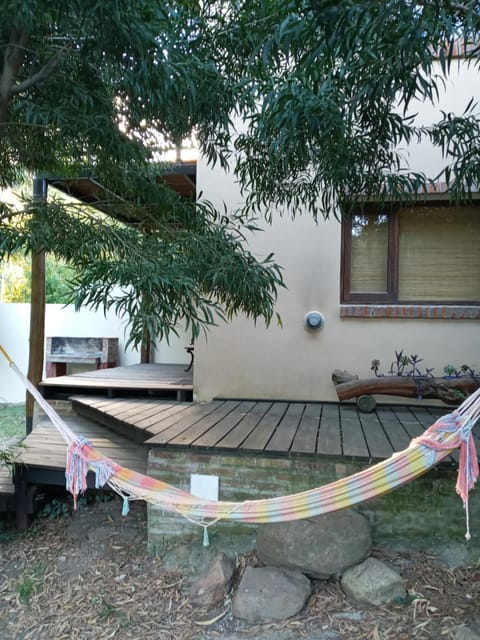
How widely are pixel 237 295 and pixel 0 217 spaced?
1.22m

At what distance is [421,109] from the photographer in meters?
3.55

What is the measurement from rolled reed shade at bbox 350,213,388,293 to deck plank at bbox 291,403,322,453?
110 cm

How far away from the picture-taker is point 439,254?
12.1 ft

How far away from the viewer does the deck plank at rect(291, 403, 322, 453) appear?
93.2 inches

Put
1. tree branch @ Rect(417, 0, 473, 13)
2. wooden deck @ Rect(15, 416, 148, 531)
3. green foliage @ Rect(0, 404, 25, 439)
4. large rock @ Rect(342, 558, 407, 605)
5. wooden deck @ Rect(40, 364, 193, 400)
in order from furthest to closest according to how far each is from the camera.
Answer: green foliage @ Rect(0, 404, 25, 439), wooden deck @ Rect(40, 364, 193, 400), wooden deck @ Rect(15, 416, 148, 531), large rock @ Rect(342, 558, 407, 605), tree branch @ Rect(417, 0, 473, 13)

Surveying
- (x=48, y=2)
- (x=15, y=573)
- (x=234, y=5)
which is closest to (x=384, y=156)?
(x=234, y=5)

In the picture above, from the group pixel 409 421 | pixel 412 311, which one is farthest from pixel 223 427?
pixel 412 311

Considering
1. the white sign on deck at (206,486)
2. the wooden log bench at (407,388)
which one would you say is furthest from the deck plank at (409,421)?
the white sign on deck at (206,486)

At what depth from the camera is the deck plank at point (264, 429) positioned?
2383 millimetres

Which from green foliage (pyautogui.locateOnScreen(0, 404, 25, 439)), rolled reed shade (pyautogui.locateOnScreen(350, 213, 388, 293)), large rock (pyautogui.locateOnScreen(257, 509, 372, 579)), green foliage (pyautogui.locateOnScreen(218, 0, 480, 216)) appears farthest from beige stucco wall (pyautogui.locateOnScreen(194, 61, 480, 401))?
green foliage (pyautogui.locateOnScreen(0, 404, 25, 439))

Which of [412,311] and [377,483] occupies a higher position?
[412,311]

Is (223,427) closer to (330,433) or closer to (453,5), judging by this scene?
(330,433)

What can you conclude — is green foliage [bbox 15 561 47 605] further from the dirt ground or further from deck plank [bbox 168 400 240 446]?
deck plank [bbox 168 400 240 446]

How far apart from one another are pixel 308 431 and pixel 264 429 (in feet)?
0.91
